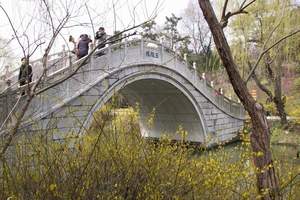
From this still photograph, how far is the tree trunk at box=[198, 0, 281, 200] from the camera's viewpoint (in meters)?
3.05

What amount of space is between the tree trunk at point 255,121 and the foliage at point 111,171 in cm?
18

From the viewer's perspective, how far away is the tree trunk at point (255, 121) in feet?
10.00

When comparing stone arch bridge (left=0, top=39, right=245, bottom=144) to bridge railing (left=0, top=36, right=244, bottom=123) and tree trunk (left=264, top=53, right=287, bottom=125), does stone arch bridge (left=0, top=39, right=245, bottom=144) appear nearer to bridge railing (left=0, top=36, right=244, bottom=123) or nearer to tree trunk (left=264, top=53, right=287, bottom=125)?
bridge railing (left=0, top=36, right=244, bottom=123)

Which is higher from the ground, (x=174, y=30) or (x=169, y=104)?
(x=174, y=30)

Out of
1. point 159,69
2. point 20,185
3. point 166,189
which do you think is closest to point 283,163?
point 166,189

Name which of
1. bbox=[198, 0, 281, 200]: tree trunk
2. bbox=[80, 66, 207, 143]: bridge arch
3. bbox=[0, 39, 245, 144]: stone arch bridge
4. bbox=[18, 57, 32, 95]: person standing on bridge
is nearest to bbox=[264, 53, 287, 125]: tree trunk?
bbox=[0, 39, 245, 144]: stone arch bridge

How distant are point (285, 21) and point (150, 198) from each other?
1331cm

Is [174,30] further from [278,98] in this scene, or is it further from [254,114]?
[254,114]

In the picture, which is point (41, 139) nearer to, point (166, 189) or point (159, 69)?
point (166, 189)

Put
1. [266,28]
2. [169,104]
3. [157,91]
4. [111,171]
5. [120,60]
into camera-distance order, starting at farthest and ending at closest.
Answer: [169,104] < [157,91] < [266,28] < [120,60] < [111,171]

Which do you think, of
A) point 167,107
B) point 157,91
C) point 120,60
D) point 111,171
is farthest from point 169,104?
point 111,171

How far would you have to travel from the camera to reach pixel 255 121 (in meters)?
3.15

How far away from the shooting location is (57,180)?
2750mm

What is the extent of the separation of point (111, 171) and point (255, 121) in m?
1.29
